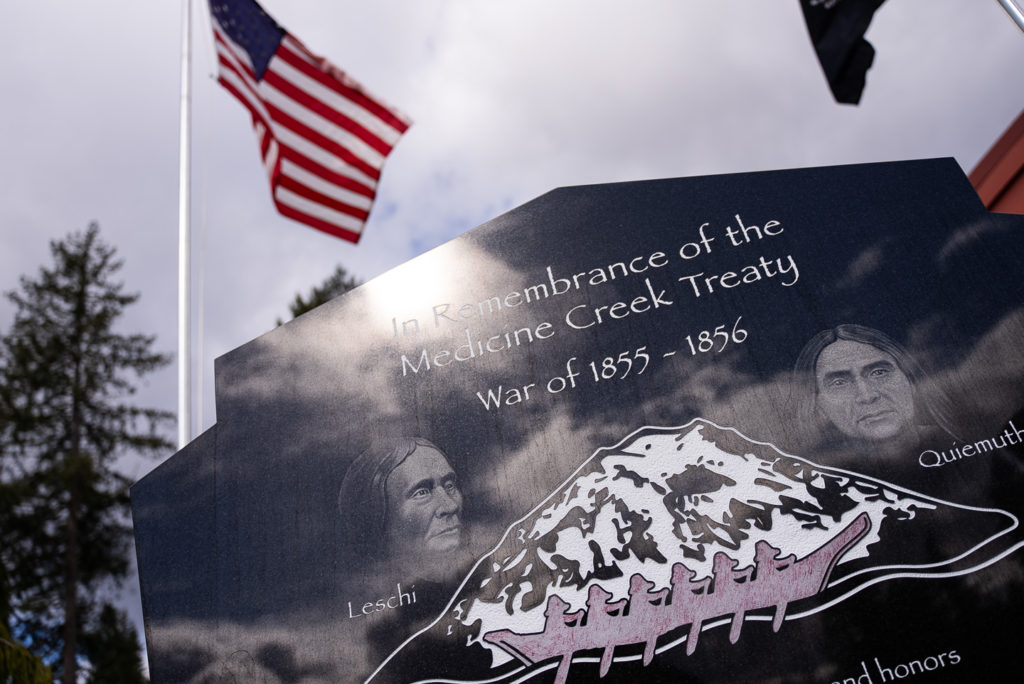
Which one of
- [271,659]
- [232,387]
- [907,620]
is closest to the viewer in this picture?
[907,620]

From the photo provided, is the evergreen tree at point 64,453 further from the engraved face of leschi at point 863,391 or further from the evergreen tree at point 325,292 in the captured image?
the engraved face of leschi at point 863,391

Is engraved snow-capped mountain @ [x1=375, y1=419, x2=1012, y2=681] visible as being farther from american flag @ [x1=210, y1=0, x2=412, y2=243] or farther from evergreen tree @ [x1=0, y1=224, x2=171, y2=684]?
evergreen tree @ [x1=0, y1=224, x2=171, y2=684]

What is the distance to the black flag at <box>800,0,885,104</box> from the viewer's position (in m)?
3.96

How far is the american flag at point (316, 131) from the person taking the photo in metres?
5.66

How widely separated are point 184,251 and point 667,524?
14.5 feet

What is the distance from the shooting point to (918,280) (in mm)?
4680

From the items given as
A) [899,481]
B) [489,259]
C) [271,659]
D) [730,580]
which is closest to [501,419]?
[489,259]

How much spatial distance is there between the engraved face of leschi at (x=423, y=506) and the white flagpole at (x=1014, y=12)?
14.7ft

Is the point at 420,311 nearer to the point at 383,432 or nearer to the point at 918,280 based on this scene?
the point at 383,432

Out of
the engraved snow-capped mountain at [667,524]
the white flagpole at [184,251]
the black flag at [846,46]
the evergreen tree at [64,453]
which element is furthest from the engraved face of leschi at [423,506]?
the evergreen tree at [64,453]

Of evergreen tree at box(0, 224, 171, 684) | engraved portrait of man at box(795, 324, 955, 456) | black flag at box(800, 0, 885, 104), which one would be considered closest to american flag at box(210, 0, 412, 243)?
black flag at box(800, 0, 885, 104)

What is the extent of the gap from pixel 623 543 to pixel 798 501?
3.48 ft

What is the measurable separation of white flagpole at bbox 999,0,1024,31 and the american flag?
406cm

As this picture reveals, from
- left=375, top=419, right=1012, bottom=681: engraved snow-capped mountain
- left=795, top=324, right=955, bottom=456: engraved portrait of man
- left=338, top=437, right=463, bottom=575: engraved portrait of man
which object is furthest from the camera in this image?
left=338, top=437, right=463, bottom=575: engraved portrait of man
